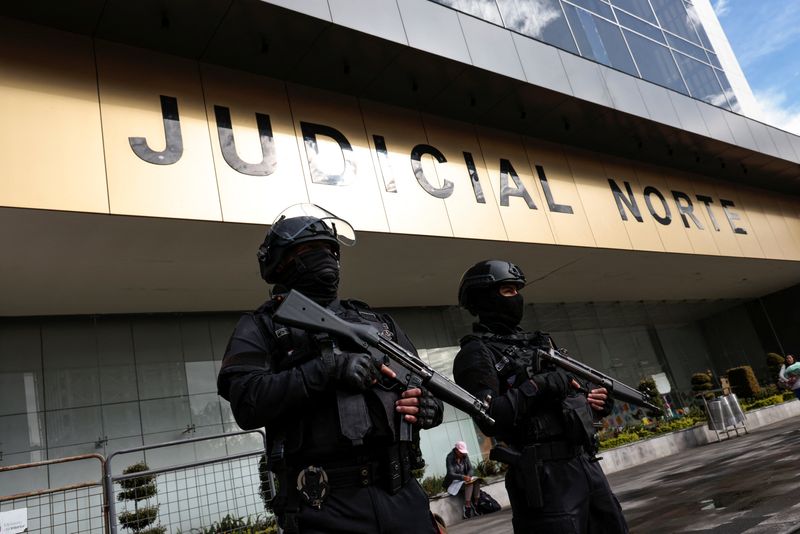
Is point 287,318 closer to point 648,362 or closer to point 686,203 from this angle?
point 686,203

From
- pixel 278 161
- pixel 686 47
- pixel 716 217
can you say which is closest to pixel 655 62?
pixel 686 47

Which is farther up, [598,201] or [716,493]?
[598,201]

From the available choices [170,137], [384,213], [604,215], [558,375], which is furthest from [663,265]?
[558,375]

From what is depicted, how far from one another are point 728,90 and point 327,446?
20.1 m

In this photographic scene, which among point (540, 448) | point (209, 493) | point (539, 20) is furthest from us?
point (539, 20)

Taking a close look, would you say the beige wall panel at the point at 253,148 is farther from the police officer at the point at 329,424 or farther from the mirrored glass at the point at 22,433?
A: the police officer at the point at 329,424

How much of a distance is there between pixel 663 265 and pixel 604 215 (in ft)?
11.7

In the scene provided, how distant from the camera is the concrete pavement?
4488 mm

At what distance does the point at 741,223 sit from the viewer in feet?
50.2

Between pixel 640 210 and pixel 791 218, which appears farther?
pixel 791 218

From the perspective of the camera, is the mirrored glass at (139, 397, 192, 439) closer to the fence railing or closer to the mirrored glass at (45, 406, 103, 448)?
the mirrored glass at (45, 406, 103, 448)

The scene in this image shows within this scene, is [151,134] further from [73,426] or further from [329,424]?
[329,424]

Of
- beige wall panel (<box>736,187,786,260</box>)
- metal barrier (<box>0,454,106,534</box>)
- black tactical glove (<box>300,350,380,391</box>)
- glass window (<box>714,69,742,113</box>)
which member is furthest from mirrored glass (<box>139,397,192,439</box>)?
glass window (<box>714,69,742,113</box>)

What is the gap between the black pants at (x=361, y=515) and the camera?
183 cm
